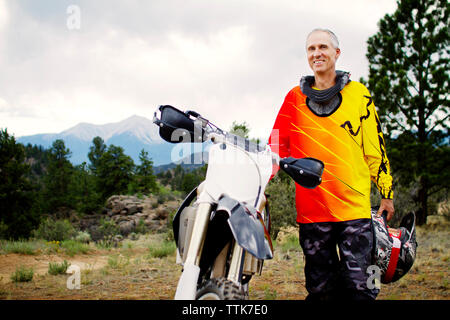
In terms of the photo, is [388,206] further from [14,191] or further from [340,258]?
[14,191]

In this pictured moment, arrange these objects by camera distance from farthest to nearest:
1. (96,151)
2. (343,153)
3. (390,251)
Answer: (96,151), (390,251), (343,153)

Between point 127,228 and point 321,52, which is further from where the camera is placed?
point 127,228

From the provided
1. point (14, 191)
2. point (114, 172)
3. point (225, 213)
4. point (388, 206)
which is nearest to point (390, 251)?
point (388, 206)

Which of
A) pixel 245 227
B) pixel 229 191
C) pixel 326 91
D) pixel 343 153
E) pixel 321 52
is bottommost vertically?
pixel 245 227

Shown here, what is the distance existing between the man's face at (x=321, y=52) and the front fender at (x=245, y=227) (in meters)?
1.41

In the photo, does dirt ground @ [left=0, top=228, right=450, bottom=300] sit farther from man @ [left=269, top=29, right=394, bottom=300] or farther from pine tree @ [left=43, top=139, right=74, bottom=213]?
pine tree @ [left=43, top=139, right=74, bottom=213]

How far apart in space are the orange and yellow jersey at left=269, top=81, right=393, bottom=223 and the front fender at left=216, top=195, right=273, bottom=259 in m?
1.04

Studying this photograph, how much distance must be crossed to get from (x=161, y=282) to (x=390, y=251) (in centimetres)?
321

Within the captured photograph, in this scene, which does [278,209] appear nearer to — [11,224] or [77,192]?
[11,224]

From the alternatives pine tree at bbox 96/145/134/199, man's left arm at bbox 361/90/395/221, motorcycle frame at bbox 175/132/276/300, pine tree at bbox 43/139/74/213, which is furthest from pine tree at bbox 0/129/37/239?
motorcycle frame at bbox 175/132/276/300

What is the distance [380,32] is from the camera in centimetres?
1397

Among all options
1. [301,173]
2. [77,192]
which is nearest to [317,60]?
[301,173]

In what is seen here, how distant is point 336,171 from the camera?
8.24 feet

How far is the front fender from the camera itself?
1449 millimetres
